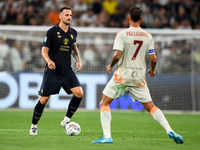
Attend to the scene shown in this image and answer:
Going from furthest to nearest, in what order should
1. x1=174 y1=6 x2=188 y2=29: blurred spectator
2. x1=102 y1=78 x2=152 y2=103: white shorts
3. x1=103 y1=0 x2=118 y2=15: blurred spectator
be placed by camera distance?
x1=103 y1=0 x2=118 y2=15: blurred spectator
x1=174 y1=6 x2=188 y2=29: blurred spectator
x1=102 y1=78 x2=152 y2=103: white shorts

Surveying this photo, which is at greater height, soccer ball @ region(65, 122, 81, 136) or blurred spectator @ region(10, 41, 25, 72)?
blurred spectator @ region(10, 41, 25, 72)

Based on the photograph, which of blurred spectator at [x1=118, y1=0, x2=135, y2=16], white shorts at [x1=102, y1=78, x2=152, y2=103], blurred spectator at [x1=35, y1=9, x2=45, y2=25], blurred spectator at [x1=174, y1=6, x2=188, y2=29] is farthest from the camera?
blurred spectator at [x1=118, y1=0, x2=135, y2=16]

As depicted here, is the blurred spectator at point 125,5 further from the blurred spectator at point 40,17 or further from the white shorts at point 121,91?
the white shorts at point 121,91

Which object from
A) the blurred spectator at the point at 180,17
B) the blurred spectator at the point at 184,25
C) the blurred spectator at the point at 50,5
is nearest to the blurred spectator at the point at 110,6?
the blurred spectator at the point at 50,5

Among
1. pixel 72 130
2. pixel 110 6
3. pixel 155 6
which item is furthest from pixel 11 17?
pixel 72 130

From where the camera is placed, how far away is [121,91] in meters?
5.82

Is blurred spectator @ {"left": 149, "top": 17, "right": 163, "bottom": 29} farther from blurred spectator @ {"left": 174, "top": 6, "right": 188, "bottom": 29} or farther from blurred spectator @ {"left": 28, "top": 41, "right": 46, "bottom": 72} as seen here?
blurred spectator @ {"left": 28, "top": 41, "right": 46, "bottom": 72}

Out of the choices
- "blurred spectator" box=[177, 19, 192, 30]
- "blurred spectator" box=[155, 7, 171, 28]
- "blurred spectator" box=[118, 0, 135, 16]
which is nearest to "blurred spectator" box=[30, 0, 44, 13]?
"blurred spectator" box=[118, 0, 135, 16]

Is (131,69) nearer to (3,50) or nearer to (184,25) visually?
(3,50)

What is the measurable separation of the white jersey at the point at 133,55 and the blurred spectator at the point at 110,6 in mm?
11408

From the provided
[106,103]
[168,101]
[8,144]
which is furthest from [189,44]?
[8,144]

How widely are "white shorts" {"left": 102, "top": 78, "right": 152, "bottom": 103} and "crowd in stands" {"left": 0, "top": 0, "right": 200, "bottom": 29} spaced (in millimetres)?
10582

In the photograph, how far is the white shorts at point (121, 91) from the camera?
5.78 metres

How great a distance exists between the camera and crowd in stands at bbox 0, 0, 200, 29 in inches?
640
